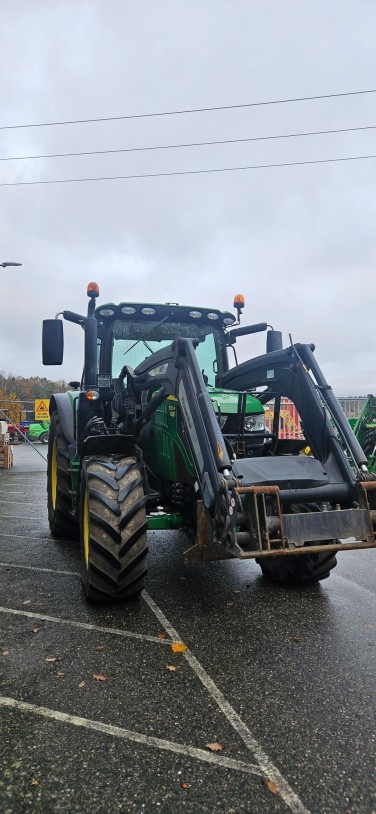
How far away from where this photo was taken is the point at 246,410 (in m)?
4.80

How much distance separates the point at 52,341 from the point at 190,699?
153 inches

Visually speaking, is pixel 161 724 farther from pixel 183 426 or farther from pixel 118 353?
pixel 118 353

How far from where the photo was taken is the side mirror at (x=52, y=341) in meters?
5.56

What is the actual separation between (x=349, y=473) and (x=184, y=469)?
137 cm

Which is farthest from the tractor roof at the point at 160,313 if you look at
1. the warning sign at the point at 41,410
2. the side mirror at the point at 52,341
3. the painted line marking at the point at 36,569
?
the warning sign at the point at 41,410

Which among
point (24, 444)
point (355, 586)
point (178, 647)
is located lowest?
point (24, 444)

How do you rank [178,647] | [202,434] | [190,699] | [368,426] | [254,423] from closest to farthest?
1. [190,699]
2. [178,647]
3. [202,434]
4. [254,423]
5. [368,426]

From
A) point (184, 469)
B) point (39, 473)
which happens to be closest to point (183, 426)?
point (184, 469)

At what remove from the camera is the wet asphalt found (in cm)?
215

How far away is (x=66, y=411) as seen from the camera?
21.6 feet

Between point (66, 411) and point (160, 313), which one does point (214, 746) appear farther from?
point (66, 411)

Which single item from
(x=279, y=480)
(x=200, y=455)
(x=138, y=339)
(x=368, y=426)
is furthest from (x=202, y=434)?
(x=368, y=426)

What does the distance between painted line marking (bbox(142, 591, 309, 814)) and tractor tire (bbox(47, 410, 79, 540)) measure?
3.16m

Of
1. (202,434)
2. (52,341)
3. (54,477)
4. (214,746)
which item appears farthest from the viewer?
(54,477)
